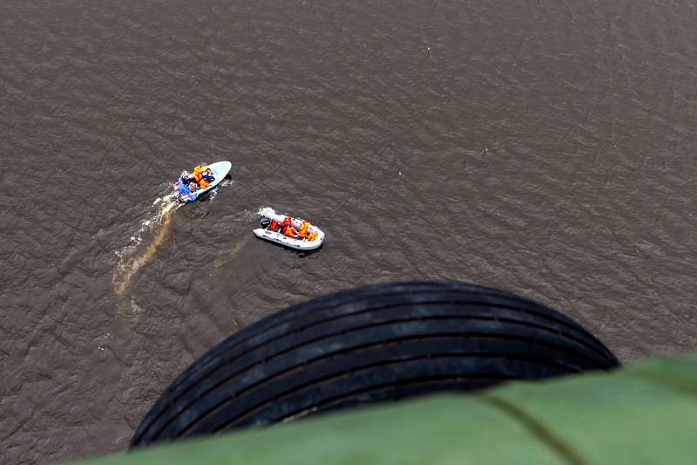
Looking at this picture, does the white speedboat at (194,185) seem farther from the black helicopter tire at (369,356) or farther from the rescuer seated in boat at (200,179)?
the black helicopter tire at (369,356)

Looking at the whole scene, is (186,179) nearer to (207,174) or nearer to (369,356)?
(207,174)

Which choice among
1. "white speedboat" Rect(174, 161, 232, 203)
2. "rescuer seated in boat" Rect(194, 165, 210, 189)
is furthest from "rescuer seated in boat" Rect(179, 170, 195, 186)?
"rescuer seated in boat" Rect(194, 165, 210, 189)

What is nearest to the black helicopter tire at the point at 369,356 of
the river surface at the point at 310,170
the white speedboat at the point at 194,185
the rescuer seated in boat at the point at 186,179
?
the river surface at the point at 310,170

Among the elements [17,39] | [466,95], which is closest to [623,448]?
[466,95]

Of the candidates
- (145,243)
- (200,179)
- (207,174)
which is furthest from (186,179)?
(145,243)

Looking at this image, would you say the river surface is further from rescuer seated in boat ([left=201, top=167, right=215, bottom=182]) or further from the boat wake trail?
rescuer seated in boat ([left=201, top=167, right=215, bottom=182])

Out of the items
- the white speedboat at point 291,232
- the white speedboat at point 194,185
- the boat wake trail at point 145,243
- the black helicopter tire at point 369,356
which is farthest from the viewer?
the white speedboat at point 194,185
